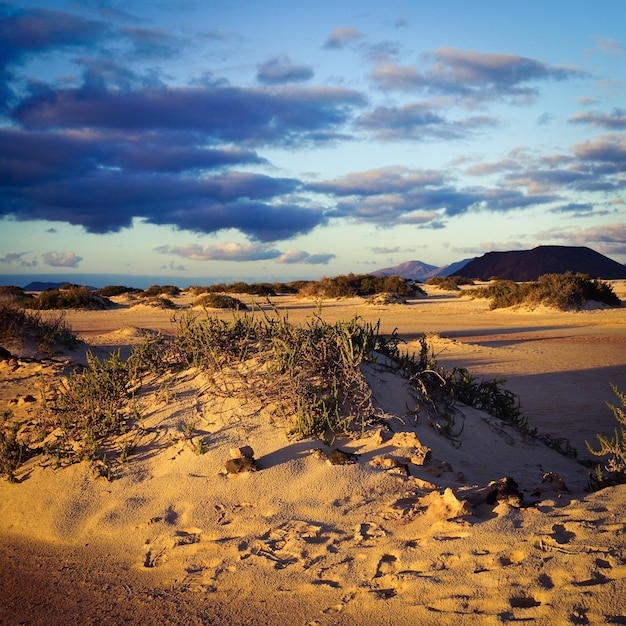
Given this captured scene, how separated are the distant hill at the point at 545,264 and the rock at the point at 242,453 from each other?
52.6m

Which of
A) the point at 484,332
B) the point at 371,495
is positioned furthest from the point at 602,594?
the point at 484,332

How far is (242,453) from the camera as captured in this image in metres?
4.11

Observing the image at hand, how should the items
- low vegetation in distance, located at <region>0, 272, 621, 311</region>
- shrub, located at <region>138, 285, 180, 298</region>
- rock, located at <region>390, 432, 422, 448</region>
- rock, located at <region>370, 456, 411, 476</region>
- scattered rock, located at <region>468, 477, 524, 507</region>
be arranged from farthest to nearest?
shrub, located at <region>138, 285, 180, 298</region>
low vegetation in distance, located at <region>0, 272, 621, 311</region>
rock, located at <region>390, 432, 422, 448</region>
rock, located at <region>370, 456, 411, 476</region>
scattered rock, located at <region>468, 477, 524, 507</region>

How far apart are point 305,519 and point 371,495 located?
18.7 inches

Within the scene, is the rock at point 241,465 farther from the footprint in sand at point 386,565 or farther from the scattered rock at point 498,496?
the scattered rock at point 498,496

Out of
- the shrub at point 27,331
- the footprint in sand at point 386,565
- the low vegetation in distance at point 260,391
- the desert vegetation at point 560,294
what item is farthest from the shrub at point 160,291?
the footprint in sand at point 386,565

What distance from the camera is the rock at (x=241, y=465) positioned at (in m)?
4.02

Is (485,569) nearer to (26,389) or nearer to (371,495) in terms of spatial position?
(371,495)

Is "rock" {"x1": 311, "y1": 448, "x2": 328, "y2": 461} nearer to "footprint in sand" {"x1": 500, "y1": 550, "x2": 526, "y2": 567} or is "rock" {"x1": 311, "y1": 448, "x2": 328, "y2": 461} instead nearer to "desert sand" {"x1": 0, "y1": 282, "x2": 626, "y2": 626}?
"desert sand" {"x1": 0, "y1": 282, "x2": 626, "y2": 626}

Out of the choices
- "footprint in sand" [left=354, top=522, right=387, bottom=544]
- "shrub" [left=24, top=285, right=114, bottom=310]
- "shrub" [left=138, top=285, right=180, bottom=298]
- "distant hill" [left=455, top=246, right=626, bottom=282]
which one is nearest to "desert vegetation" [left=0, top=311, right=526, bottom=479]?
Result: "footprint in sand" [left=354, top=522, right=387, bottom=544]

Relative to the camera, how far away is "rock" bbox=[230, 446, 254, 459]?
4100 mm

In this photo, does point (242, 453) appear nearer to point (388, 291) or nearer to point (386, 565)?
point (386, 565)

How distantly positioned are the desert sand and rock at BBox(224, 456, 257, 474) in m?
0.07

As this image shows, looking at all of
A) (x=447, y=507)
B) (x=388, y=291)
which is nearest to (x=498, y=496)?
(x=447, y=507)
